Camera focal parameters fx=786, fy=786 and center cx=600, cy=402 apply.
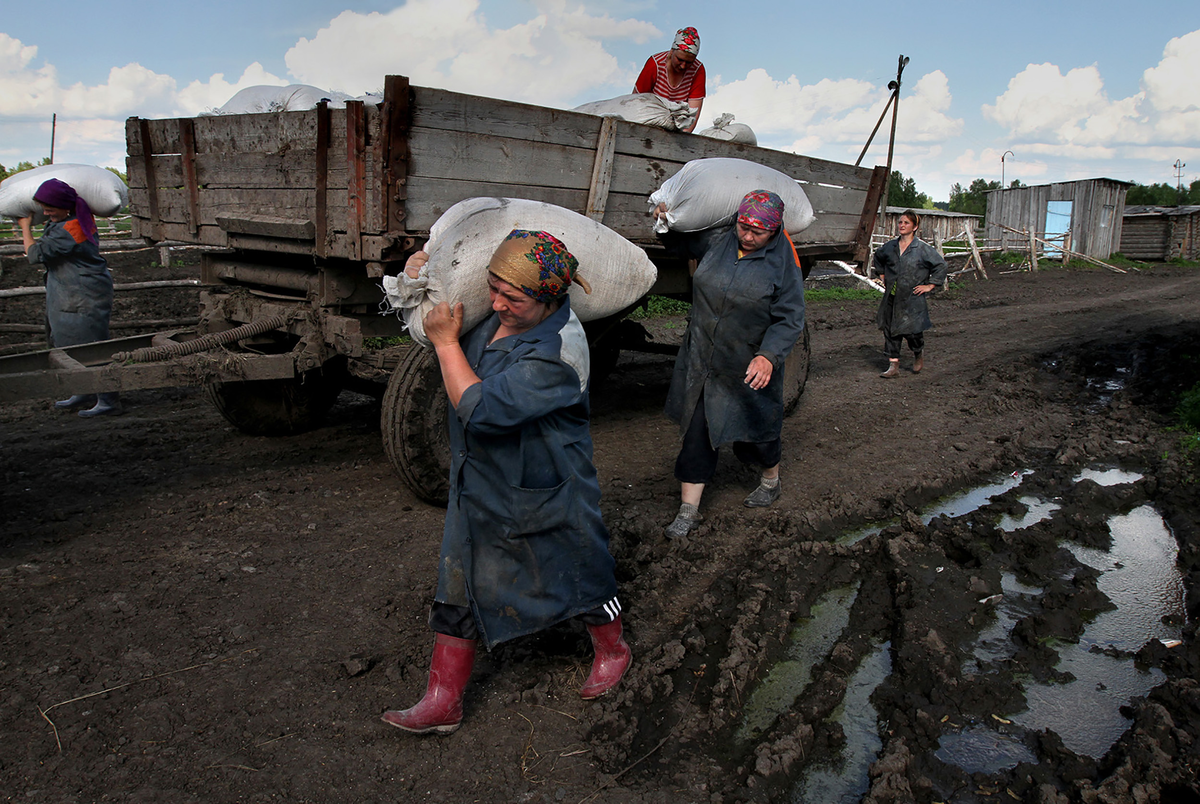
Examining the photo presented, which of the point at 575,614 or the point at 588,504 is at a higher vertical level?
the point at 588,504

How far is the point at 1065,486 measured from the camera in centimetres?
468

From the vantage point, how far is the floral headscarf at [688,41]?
5.32 meters

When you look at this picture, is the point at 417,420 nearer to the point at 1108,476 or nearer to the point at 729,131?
the point at 729,131

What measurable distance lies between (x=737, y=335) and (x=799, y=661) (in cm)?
160

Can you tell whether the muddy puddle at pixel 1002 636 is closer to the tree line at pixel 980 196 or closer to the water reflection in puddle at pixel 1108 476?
the water reflection in puddle at pixel 1108 476

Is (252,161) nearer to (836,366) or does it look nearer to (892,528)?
(892,528)

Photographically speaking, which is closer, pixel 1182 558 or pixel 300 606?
pixel 300 606

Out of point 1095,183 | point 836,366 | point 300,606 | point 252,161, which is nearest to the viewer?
point 300,606

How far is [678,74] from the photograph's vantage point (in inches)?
216

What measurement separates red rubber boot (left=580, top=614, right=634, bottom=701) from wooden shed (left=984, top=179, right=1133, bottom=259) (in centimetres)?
2919

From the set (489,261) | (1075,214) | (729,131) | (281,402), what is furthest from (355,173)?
(1075,214)

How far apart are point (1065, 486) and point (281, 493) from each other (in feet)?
14.9

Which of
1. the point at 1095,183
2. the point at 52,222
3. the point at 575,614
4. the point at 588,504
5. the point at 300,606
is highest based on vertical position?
the point at 1095,183

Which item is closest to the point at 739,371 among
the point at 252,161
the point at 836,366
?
the point at 252,161
